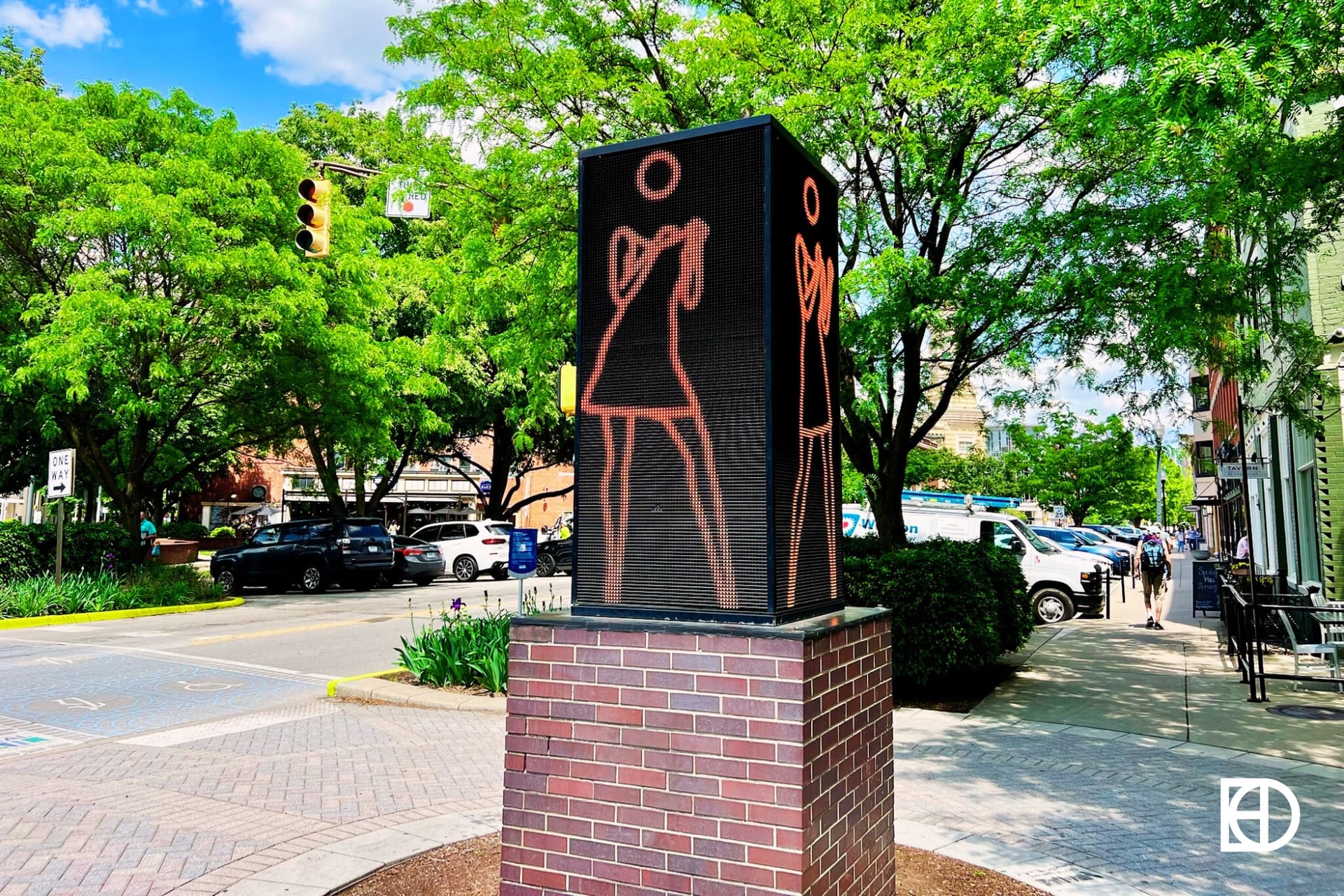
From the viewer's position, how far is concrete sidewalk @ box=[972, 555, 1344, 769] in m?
8.02

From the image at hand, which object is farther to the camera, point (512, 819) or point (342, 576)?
point (342, 576)

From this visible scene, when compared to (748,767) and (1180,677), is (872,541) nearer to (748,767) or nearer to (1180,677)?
(1180,677)

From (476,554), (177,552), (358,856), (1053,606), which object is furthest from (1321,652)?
(177,552)

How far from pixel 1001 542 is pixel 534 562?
1157 cm

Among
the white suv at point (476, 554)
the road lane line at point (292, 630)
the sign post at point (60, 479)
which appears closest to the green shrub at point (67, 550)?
the sign post at point (60, 479)

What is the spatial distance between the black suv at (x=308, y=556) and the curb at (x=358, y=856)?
20.3 meters

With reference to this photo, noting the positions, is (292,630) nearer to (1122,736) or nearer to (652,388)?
(1122,736)

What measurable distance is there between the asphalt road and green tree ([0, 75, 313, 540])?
5.04 m

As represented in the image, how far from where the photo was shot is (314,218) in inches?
408

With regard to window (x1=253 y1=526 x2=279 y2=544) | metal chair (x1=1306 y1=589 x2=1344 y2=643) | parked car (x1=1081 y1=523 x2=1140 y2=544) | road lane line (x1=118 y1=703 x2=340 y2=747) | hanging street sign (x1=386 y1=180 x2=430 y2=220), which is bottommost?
parked car (x1=1081 y1=523 x2=1140 y2=544)

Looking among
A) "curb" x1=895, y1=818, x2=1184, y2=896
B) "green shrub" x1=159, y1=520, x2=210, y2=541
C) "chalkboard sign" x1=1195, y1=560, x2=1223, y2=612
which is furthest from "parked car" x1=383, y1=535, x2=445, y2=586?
"curb" x1=895, y1=818, x2=1184, y2=896

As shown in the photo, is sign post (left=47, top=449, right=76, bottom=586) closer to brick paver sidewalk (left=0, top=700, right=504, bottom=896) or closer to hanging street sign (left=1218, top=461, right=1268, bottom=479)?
brick paver sidewalk (left=0, top=700, right=504, bottom=896)

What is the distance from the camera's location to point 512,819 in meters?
3.78

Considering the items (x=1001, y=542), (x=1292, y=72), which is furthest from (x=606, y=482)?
(x=1001, y=542)
